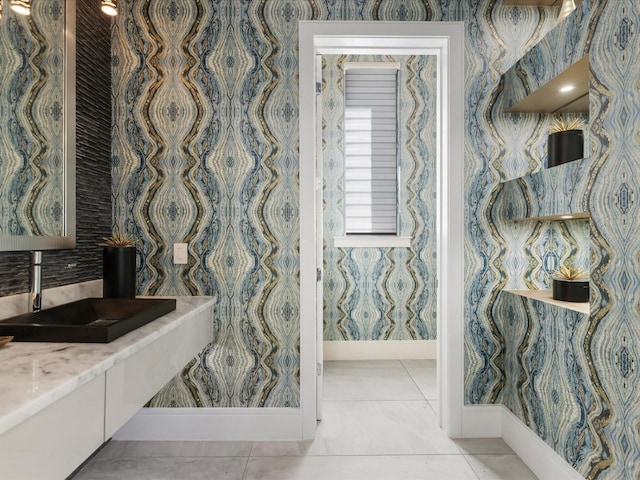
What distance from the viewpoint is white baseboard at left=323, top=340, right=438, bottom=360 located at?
3.64 meters

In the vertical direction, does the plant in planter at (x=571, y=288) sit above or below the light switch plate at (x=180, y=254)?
below

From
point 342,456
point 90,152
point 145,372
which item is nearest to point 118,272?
point 90,152

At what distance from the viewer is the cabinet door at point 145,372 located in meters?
1.19

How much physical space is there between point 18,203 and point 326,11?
1.74m

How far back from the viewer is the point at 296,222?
2.27m

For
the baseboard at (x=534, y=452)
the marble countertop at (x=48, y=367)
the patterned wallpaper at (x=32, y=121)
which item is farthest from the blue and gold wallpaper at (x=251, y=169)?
the marble countertop at (x=48, y=367)

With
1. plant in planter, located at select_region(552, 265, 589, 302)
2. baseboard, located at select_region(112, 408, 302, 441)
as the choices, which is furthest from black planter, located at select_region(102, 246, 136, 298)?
plant in planter, located at select_region(552, 265, 589, 302)

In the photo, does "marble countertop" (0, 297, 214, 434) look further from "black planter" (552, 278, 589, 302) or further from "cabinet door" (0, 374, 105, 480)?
"black planter" (552, 278, 589, 302)

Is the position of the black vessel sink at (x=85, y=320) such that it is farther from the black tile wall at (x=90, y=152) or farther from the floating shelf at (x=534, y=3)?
the floating shelf at (x=534, y=3)

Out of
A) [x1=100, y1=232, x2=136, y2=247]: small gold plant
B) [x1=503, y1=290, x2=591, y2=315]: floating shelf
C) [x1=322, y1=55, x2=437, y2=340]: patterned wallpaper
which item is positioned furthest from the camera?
[x1=322, y1=55, x2=437, y2=340]: patterned wallpaper

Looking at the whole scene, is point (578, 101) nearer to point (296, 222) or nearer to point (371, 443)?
point (296, 222)

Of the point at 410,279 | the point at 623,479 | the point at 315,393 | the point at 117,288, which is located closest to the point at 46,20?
the point at 117,288

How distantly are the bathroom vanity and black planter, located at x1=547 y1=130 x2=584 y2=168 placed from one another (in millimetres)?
1795

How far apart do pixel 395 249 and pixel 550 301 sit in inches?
70.6
